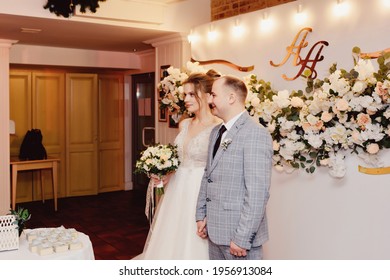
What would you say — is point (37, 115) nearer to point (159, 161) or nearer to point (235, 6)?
point (235, 6)

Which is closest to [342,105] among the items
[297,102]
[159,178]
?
[297,102]

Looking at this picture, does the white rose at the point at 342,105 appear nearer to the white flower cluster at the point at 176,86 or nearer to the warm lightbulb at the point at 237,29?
the warm lightbulb at the point at 237,29

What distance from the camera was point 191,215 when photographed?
146 inches

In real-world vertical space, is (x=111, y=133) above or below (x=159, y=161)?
above

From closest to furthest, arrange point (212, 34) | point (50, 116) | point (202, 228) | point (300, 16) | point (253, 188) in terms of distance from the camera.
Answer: point (253, 188)
point (202, 228)
point (300, 16)
point (212, 34)
point (50, 116)

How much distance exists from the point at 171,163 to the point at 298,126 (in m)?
1.08

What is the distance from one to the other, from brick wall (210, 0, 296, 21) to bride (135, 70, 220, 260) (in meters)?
1.59

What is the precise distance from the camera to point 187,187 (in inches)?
149

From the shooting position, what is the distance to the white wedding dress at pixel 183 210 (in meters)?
3.63

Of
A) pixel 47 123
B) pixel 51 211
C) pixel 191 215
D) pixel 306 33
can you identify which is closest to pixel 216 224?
pixel 191 215

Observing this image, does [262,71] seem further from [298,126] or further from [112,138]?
[112,138]

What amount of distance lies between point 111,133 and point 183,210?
17.0 ft

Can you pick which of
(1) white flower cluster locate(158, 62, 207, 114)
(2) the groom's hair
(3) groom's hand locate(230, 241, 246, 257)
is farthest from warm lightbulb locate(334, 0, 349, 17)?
(3) groom's hand locate(230, 241, 246, 257)

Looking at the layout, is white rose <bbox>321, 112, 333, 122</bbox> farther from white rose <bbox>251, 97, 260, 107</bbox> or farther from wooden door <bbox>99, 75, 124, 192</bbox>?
wooden door <bbox>99, 75, 124, 192</bbox>
